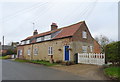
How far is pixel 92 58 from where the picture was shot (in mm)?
15391

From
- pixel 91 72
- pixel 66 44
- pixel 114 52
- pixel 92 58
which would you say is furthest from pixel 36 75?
pixel 66 44

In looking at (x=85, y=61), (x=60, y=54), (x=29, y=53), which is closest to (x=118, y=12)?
(x=85, y=61)

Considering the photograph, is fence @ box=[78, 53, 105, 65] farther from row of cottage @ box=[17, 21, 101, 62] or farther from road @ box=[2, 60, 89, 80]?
road @ box=[2, 60, 89, 80]

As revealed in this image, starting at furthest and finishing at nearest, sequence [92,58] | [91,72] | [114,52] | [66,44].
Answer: [66,44] → [92,58] → [114,52] → [91,72]

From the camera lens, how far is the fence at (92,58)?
47.2 ft

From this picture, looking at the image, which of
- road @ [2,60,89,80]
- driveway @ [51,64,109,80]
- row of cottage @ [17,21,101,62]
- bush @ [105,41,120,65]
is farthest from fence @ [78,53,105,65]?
road @ [2,60,89,80]

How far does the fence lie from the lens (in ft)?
47.2

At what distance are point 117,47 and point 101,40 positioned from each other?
28.9 m

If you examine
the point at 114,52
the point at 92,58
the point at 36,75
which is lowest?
the point at 36,75

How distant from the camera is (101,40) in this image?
128 feet

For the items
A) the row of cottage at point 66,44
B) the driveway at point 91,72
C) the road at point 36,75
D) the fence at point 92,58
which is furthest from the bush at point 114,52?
the row of cottage at point 66,44

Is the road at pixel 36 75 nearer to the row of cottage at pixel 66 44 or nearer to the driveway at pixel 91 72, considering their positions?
the driveway at pixel 91 72

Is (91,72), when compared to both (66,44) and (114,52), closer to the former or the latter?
(114,52)

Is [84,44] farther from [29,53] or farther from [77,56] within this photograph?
[29,53]
